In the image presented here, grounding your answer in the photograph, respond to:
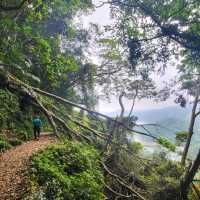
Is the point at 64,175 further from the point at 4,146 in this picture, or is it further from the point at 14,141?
the point at 14,141

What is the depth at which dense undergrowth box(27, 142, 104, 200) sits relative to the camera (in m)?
7.00

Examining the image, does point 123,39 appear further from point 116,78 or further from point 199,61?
point 116,78

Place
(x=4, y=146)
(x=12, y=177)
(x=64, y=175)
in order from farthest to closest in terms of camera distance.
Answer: (x=4, y=146) < (x=64, y=175) < (x=12, y=177)

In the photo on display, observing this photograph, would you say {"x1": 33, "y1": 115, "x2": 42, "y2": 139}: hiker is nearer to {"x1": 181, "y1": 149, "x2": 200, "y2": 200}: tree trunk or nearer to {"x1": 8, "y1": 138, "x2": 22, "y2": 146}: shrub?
{"x1": 8, "y1": 138, "x2": 22, "y2": 146}: shrub

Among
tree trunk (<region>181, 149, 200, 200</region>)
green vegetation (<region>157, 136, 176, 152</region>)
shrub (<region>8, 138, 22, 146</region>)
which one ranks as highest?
shrub (<region>8, 138, 22, 146</region>)

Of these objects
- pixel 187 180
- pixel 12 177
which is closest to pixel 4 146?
pixel 12 177

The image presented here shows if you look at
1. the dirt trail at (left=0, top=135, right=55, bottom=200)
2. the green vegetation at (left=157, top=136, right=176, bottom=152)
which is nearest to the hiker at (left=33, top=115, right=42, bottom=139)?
the dirt trail at (left=0, top=135, right=55, bottom=200)

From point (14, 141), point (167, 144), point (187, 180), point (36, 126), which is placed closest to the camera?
point (187, 180)

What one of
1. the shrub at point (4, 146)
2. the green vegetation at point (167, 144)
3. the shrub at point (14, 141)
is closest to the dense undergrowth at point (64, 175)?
the shrub at point (4, 146)

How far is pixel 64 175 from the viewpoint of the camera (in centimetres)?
816

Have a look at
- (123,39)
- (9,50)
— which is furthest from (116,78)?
(123,39)

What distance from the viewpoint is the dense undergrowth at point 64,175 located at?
23.0 feet

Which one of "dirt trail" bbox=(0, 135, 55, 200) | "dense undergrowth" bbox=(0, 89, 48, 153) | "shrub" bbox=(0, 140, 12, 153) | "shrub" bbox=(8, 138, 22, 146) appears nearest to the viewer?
"dirt trail" bbox=(0, 135, 55, 200)

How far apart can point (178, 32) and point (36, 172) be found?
22.2 ft
